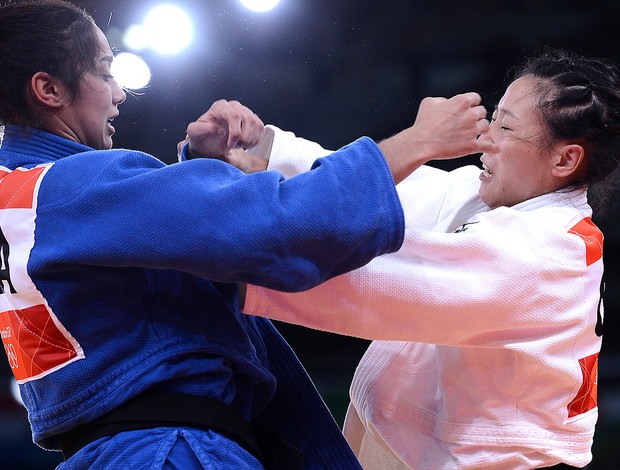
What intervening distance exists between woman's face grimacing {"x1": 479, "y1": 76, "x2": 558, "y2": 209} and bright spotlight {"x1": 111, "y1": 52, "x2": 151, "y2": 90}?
4.54 ft

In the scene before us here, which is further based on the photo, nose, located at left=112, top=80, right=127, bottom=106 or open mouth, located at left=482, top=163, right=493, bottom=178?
open mouth, located at left=482, top=163, right=493, bottom=178

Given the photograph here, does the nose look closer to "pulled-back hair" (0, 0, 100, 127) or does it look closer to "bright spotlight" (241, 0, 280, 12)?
"pulled-back hair" (0, 0, 100, 127)

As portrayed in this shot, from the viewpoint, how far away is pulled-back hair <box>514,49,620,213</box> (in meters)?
1.47

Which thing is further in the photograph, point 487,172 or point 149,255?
point 487,172

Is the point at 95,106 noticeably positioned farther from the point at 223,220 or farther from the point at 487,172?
the point at 487,172

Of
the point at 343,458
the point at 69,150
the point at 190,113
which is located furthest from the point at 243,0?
the point at 343,458

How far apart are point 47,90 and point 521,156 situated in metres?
0.87

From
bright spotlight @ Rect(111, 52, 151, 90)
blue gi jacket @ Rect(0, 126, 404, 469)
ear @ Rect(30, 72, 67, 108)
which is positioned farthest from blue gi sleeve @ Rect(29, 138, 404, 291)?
bright spotlight @ Rect(111, 52, 151, 90)

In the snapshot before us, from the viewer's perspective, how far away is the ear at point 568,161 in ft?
4.84

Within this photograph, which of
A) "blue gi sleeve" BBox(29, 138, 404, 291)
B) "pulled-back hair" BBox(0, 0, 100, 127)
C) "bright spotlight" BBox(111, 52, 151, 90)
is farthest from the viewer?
"bright spotlight" BBox(111, 52, 151, 90)

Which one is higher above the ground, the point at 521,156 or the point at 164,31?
the point at 164,31

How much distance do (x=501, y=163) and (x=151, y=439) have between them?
87 centimetres

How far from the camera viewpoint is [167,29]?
2.63 meters

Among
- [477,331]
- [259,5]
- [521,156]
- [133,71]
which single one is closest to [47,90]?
[477,331]
